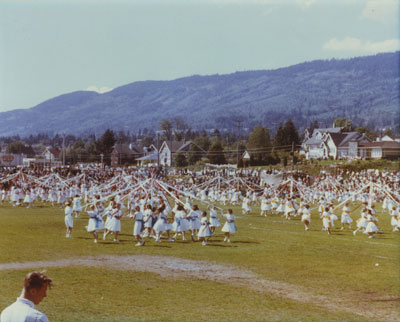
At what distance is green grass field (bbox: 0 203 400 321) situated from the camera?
11195mm

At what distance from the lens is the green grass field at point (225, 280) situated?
11195mm

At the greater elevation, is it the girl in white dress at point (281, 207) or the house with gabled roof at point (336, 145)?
the house with gabled roof at point (336, 145)

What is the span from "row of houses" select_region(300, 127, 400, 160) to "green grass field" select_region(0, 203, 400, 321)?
2814 inches

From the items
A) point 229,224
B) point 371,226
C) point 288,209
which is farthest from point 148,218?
point 288,209

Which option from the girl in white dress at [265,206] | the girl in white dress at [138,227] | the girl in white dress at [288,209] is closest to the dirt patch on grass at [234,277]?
the girl in white dress at [138,227]

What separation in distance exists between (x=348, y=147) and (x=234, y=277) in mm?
91577

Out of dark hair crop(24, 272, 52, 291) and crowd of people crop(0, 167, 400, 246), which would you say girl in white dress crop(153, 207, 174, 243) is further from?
dark hair crop(24, 272, 52, 291)

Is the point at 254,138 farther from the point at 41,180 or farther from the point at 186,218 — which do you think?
the point at 186,218

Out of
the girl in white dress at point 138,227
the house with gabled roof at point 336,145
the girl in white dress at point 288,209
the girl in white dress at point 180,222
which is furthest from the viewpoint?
the house with gabled roof at point 336,145

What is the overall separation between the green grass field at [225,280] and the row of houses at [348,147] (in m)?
71.5

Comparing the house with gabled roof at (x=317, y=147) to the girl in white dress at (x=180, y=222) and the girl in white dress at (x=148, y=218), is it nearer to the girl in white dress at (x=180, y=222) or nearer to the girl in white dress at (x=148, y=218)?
the girl in white dress at (x=180, y=222)

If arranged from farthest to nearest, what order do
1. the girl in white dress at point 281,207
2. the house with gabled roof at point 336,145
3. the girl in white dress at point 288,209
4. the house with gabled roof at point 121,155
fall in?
the house with gabled roof at point 336,145 → the house with gabled roof at point 121,155 → the girl in white dress at point 281,207 → the girl in white dress at point 288,209

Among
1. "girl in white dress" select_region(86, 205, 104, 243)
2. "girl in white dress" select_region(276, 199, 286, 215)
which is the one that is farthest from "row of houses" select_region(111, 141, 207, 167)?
"girl in white dress" select_region(86, 205, 104, 243)

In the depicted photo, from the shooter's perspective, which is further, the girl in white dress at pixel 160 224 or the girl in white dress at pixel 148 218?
the girl in white dress at pixel 148 218
